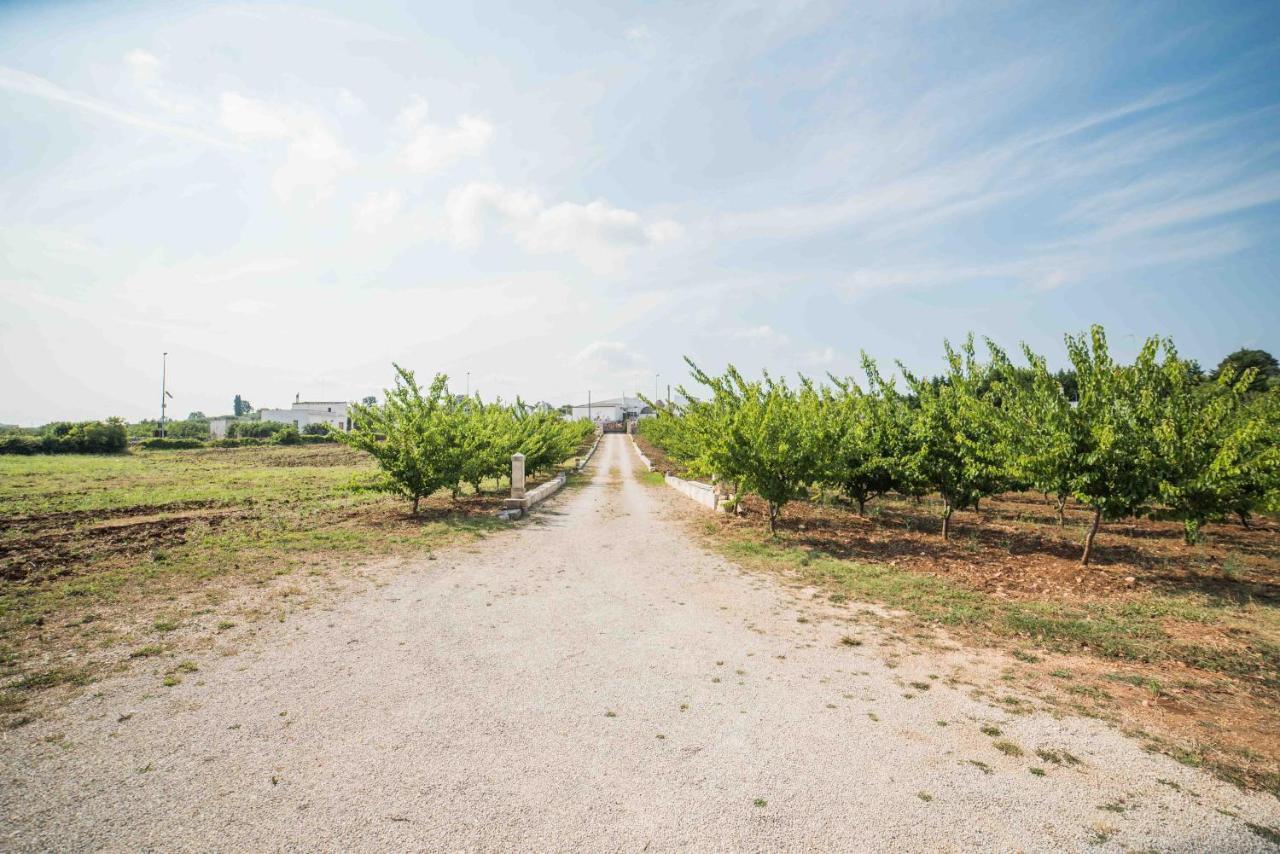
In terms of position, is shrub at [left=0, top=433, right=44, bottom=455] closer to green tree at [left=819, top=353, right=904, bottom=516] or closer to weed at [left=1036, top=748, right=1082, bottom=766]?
green tree at [left=819, top=353, right=904, bottom=516]

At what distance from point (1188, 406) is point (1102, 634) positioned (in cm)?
523

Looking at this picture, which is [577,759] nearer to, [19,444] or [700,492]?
[700,492]

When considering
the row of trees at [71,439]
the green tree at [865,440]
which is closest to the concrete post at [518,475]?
the green tree at [865,440]

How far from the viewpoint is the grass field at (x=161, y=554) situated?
613 centimetres

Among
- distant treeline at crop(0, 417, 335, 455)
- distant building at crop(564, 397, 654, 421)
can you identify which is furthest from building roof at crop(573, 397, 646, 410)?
distant treeline at crop(0, 417, 335, 455)

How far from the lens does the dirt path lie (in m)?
3.37

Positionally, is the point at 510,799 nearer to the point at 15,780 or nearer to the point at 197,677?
the point at 15,780

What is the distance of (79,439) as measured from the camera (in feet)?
144

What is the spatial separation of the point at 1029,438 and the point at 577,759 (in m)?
9.67

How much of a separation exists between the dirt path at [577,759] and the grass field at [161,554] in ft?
4.07

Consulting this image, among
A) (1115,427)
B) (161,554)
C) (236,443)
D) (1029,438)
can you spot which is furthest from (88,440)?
(1115,427)

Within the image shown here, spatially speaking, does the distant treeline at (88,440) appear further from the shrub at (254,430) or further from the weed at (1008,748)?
the weed at (1008,748)

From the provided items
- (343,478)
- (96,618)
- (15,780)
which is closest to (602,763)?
(15,780)

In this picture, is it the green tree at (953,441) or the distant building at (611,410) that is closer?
the green tree at (953,441)
